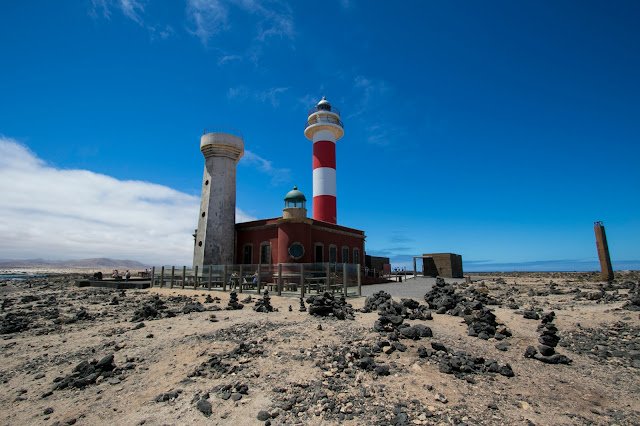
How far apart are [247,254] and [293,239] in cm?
560

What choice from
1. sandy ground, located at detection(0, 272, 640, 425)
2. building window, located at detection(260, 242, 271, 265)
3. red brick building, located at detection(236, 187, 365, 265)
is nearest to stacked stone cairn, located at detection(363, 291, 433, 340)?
sandy ground, located at detection(0, 272, 640, 425)

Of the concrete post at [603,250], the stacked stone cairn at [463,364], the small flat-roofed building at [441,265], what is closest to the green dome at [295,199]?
the small flat-roofed building at [441,265]

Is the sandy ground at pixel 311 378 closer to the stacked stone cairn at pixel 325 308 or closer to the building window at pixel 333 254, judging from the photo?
the stacked stone cairn at pixel 325 308

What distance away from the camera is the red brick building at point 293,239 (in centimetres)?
2348

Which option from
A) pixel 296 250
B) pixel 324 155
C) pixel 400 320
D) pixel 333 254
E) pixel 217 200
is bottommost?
pixel 400 320

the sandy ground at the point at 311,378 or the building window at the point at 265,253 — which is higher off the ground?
the building window at the point at 265,253

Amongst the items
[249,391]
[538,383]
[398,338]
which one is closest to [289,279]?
[398,338]

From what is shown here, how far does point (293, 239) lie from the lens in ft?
76.8

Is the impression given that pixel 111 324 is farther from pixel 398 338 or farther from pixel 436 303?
pixel 436 303

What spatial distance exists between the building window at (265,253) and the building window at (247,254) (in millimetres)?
1293

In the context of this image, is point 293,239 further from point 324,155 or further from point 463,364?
point 463,364

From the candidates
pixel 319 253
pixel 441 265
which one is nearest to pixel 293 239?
pixel 319 253

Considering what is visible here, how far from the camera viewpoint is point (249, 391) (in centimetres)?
589

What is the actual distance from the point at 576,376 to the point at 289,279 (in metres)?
12.8
